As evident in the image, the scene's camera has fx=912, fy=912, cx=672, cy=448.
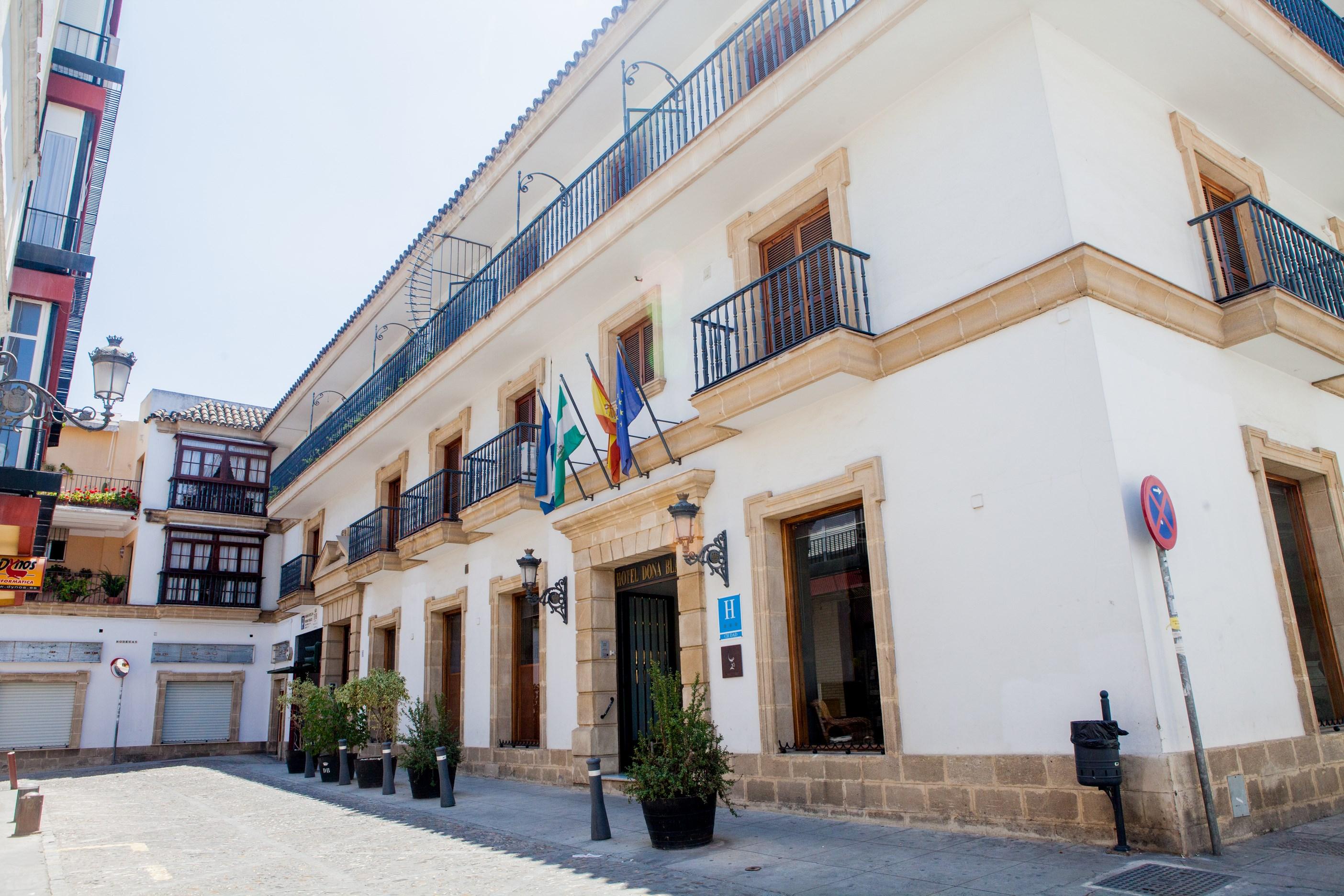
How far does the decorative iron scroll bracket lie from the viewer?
30.2 ft

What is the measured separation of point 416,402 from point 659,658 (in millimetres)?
6588

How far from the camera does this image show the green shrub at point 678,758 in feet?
22.4

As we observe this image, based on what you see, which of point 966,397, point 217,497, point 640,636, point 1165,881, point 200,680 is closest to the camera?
point 1165,881

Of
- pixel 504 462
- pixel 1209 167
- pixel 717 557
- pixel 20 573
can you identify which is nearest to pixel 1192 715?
pixel 717 557

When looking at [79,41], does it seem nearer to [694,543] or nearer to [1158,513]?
[694,543]

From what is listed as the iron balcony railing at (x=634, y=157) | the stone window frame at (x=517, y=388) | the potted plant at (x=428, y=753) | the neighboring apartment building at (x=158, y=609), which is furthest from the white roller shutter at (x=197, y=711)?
the potted plant at (x=428, y=753)

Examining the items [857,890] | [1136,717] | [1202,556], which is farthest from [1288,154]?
[857,890]

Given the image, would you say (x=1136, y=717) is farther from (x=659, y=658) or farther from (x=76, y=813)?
(x=76, y=813)

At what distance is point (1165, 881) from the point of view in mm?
5023

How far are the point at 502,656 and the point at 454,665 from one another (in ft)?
7.44

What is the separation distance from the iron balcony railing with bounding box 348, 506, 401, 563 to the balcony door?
975 centimetres

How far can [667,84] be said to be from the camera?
37.4 feet

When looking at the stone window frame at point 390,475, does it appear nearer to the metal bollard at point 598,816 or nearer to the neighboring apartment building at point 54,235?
the neighboring apartment building at point 54,235

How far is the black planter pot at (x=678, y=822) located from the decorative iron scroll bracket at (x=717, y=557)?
2731mm
